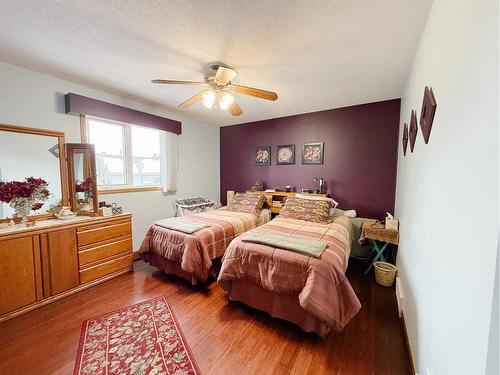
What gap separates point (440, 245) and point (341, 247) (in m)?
1.04

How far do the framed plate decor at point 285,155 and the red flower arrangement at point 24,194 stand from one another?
10.5 ft

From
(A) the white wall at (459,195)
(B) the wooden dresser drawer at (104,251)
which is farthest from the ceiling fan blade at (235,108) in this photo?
(B) the wooden dresser drawer at (104,251)

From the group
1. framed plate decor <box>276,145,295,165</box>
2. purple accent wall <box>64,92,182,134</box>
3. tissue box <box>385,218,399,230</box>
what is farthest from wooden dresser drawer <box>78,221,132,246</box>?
tissue box <box>385,218,399,230</box>

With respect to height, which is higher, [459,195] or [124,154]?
[124,154]

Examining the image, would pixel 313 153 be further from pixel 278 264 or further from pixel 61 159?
pixel 61 159

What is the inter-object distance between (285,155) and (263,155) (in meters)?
0.46

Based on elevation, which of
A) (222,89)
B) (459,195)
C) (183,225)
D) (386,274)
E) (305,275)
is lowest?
(386,274)

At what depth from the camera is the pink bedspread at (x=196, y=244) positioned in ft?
7.00

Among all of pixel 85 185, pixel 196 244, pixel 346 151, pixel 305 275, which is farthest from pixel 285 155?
pixel 85 185

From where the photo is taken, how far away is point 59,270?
2.01 meters

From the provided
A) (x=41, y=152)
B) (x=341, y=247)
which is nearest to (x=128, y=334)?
(x=341, y=247)

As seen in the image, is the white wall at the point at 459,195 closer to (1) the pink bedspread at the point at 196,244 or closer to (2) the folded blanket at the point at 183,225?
(1) the pink bedspread at the point at 196,244

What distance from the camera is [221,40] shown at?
5.17 feet

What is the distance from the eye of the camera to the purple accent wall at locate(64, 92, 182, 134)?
232cm
